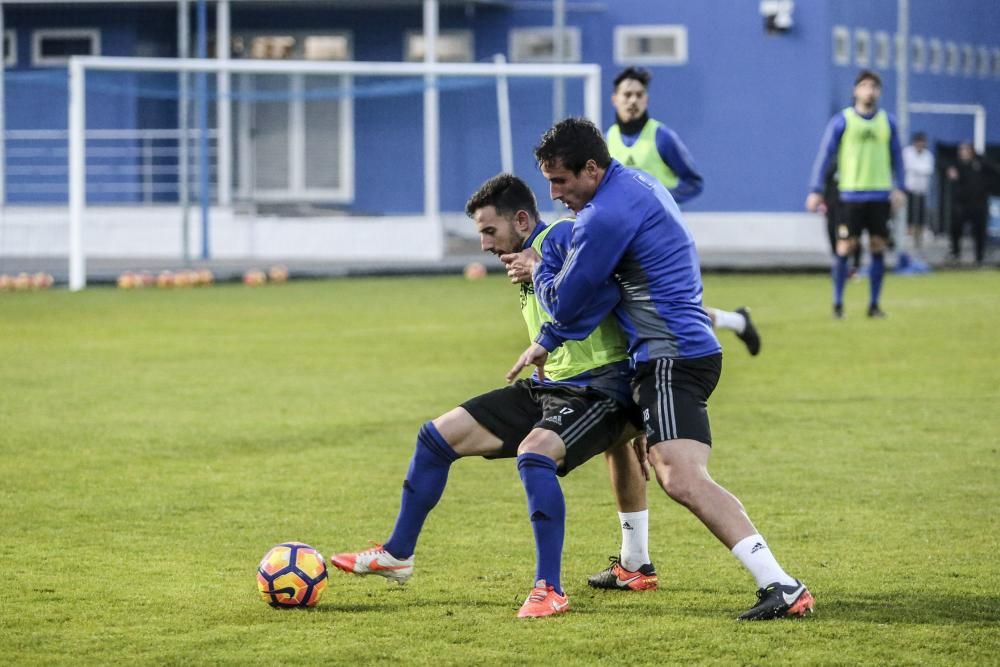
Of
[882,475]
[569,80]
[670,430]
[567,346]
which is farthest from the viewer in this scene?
[569,80]

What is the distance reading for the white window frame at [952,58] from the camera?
3834 cm

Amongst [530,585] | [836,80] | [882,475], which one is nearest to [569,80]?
[836,80]

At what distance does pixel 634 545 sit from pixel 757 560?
2.54 feet

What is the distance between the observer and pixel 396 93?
102 feet

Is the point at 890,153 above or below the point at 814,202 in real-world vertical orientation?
above

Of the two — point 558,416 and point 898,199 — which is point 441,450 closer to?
point 558,416

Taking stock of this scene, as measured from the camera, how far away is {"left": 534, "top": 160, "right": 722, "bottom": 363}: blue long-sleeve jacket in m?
5.68

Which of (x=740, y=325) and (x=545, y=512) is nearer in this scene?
(x=545, y=512)

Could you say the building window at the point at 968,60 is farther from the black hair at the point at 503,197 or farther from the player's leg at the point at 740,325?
the black hair at the point at 503,197

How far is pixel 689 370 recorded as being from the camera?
577cm

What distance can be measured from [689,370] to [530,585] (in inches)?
42.1

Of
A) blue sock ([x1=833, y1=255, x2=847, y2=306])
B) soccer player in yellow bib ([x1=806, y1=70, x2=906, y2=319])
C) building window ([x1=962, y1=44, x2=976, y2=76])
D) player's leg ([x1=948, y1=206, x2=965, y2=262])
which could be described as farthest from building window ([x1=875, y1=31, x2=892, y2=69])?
blue sock ([x1=833, y1=255, x2=847, y2=306])

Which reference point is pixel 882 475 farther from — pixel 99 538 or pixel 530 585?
pixel 99 538

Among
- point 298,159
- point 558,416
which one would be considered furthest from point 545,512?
point 298,159
